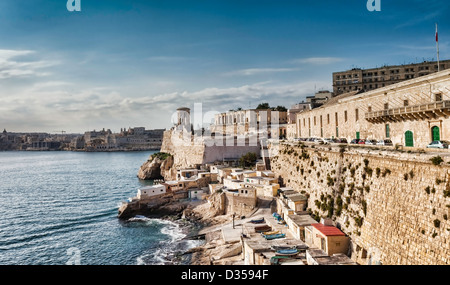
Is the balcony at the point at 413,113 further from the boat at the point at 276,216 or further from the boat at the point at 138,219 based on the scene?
the boat at the point at 138,219

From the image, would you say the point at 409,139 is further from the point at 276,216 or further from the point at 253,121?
the point at 253,121

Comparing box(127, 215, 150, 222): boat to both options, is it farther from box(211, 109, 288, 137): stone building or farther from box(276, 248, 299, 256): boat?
box(211, 109, 288, 137): stone building

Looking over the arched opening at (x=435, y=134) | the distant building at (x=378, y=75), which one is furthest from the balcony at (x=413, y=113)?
the distant building at (x=378, y=75)

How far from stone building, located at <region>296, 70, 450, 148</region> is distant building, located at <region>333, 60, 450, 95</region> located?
16338 millimetres

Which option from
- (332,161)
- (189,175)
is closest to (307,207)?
(332,161)

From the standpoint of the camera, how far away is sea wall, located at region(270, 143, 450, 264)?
813 cm

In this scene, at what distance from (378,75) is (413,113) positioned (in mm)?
26315

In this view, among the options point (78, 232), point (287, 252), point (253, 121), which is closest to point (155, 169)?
point (253, 121)

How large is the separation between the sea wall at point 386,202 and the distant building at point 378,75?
883 inches

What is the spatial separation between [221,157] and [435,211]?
30.6m

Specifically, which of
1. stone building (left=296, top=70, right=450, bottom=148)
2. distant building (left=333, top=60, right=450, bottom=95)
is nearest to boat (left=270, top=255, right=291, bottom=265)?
stone building (left=296, top=70, right=450, bottom=148)

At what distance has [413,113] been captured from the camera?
12.8m

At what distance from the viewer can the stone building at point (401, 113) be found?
11656 millimetres

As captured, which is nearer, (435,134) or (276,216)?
(435,134)
